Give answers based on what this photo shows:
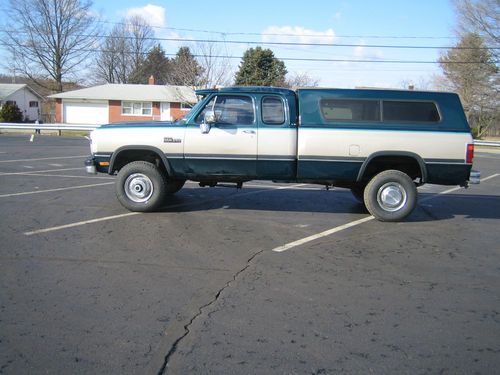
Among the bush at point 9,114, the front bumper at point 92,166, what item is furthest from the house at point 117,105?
the front bumper at point 92,166

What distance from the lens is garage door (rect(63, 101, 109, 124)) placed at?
149 feet

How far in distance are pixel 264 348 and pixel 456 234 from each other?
4.85m

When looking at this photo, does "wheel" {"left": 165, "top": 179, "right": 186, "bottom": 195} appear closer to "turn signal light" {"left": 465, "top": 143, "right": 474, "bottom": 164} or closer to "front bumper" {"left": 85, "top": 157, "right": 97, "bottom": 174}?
"front bumper" {"left": 85, "top": 157, "right": 97, "bottom": 174}

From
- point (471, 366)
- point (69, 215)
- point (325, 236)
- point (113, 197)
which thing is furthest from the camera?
point (113, 197)

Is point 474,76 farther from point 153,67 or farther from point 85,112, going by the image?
point 153,67

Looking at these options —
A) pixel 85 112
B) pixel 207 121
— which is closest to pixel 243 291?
pixel 207 121

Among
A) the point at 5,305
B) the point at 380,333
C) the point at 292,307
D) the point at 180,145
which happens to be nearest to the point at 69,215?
the point at 180,145

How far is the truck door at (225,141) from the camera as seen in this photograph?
7.55 m

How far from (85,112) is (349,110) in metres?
42.6

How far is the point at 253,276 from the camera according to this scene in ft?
16.3

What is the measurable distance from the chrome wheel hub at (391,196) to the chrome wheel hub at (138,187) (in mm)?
3857

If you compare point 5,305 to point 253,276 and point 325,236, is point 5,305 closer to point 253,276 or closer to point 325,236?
point 253,276

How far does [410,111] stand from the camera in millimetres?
7609

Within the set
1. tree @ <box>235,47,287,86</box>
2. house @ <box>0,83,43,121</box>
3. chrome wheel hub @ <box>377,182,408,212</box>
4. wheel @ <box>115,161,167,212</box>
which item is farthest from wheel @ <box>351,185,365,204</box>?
house @ <box>0,83,43,121</box>
